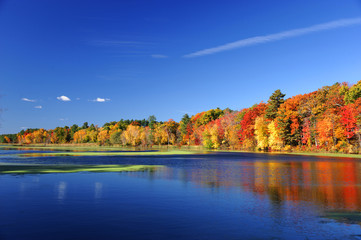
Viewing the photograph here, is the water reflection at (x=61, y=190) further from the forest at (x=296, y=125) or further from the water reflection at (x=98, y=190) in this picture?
the forest at (x=296, y=125)

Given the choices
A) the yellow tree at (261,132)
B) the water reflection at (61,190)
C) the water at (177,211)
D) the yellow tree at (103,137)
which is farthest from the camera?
the yellow tree at (103,137)

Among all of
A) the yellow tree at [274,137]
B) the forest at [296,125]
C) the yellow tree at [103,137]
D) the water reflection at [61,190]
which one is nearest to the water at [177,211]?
the water reflection at [61,190]

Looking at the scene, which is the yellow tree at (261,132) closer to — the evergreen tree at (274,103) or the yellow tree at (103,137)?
the evergreen tree at (274,103)

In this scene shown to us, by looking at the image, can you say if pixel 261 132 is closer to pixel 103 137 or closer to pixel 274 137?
pixel 274 137

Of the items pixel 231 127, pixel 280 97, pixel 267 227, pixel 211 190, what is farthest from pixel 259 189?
pixel 231 127

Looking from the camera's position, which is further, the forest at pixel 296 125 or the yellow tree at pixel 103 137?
the yellow tree at pixel 103 137

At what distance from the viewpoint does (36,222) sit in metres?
11.8

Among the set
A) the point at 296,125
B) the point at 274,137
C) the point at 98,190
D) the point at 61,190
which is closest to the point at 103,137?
the point at 274,137

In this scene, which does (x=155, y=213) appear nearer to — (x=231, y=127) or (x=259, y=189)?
(x=259, y=189)

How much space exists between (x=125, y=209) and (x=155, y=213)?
173 centimetres

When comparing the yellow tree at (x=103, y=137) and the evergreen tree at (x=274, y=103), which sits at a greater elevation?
the evergreen tree at (x=274, y=103)

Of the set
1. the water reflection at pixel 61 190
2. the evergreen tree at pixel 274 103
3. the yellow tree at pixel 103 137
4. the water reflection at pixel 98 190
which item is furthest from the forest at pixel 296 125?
the yellow tree at pixel 103 137

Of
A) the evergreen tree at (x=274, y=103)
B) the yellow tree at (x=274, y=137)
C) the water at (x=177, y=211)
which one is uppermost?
the evergreen tree at (x=274, y=103)

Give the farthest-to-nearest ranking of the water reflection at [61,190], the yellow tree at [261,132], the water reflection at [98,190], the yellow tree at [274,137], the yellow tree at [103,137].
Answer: the yellow tree at [103,137] < the yellow tree at [261,132] < the yellow tree at [274,137] < the water reflection at [98,190] < the water reflection at [61,190]
